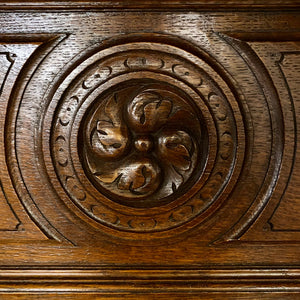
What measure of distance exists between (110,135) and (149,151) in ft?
0.13

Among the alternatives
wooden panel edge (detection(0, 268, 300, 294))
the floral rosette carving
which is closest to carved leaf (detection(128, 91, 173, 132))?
the floral rosette carving

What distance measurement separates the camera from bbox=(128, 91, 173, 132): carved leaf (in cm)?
51

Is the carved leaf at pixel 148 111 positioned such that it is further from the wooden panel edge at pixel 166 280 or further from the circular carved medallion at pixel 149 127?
the wooden panel edge at pixel 166 280

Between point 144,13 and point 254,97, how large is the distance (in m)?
0.13

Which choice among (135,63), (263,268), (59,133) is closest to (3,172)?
(59,133)

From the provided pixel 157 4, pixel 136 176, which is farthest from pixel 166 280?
pixel 157 4

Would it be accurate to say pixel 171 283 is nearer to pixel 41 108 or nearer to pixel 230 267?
pixel 230 267

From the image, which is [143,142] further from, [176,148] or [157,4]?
[157,4]

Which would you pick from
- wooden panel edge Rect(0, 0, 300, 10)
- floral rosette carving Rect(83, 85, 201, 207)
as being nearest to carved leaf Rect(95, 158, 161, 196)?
floral rosette carving Rect(83, 85, 201, 207)

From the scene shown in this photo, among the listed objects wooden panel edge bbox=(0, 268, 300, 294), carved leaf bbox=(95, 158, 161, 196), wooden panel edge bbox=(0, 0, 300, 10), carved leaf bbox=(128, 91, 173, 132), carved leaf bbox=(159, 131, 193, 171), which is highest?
wooden panel edge bbox=(0, 0, 300, 10)

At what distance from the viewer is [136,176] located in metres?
0.51

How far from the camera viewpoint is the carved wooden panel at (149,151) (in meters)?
0.51

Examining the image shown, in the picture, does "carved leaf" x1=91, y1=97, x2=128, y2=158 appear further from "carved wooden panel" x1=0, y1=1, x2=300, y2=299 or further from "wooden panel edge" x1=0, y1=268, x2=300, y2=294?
"wooden panel edge" x1=0, y1=268, x2=300, y2=294

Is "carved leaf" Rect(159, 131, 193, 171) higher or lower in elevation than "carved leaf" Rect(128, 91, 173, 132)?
lower
